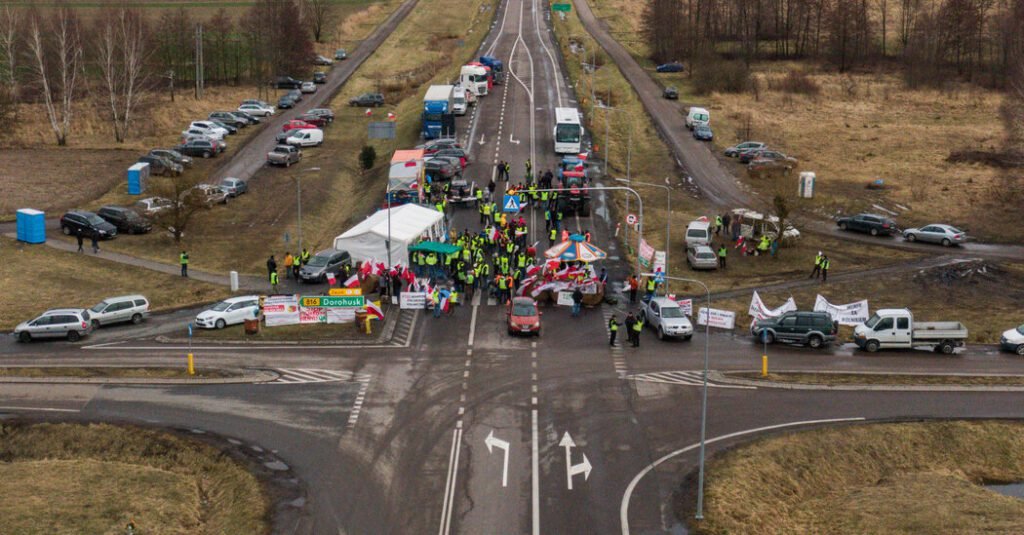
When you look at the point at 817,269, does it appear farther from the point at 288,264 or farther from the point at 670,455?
the point at 288,264

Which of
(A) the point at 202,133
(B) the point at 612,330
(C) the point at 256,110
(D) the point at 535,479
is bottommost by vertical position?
(D) the point at 535,479

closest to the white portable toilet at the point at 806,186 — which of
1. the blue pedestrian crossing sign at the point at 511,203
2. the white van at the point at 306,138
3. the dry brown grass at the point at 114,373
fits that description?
the blue pedestrian crossing sign at the point at 511,203

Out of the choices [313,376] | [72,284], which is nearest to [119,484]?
[313,376]

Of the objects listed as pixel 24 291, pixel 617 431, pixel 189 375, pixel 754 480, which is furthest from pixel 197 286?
pixel 754 480

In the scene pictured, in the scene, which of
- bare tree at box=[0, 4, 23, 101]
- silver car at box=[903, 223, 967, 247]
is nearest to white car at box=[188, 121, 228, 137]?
bare tree at box=[0, 4, 23, 101]

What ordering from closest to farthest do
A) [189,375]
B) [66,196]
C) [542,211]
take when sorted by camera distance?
[189,375] < [542,211] < [66,196]

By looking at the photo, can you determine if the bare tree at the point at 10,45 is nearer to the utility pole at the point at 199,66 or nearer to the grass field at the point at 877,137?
the utility pole at the point at 199,66

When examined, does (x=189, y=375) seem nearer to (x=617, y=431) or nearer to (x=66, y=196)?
(x=617, y=431)
